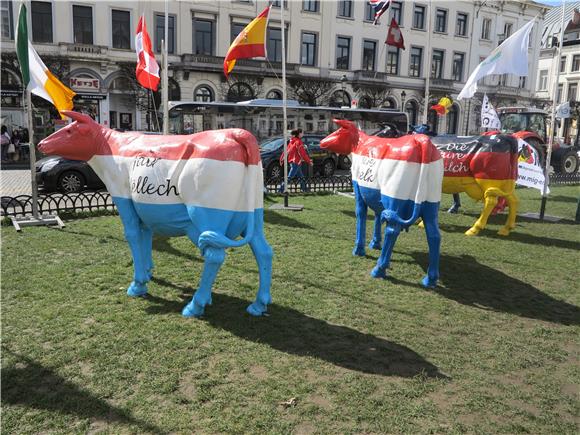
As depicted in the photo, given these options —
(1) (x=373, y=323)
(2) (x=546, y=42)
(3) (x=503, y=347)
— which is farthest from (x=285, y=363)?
(2) (x=546, y=42)

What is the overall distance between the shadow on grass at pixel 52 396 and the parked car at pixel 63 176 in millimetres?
9228

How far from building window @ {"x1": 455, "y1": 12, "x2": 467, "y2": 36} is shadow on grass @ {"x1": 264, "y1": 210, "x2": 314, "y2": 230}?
3721 cm

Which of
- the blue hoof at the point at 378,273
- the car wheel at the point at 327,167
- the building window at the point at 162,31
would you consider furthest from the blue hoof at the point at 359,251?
the building window at the point at 162,31

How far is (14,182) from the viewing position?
1484 cm

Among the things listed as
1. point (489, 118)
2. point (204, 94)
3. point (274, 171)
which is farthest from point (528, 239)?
point (204, 94)

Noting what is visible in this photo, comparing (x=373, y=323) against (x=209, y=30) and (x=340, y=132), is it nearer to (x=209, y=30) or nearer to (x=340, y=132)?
(x=340, y=132)

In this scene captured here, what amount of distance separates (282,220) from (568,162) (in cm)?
1717

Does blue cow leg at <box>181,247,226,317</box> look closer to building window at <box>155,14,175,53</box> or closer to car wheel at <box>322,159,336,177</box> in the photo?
car wheel at <box>322,159,336,177</box>

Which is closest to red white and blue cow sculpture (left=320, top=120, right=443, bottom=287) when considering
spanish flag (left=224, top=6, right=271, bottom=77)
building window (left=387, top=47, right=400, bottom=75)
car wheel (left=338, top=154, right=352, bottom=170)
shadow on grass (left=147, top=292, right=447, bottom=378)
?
shadow on grass (left=147, top=292, right=447, bottom=378)

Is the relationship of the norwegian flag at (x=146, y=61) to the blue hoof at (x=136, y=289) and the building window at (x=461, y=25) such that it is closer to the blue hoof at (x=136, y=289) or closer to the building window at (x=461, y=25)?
the blue hoof at (x=136, y=289)

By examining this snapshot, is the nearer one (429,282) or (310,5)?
(429,282)

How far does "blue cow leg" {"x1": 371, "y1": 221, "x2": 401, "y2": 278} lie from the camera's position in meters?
6.20

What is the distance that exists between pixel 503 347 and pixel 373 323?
4.22ft

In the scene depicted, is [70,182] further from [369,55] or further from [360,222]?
[369,55]
